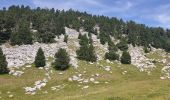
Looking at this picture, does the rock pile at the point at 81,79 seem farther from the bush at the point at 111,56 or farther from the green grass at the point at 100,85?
the bush at the point at 111,56

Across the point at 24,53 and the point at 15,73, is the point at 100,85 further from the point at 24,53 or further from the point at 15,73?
the point at 24,53

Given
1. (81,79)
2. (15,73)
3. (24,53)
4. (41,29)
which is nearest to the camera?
(81,79)

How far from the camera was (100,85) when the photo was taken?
84.4 meters

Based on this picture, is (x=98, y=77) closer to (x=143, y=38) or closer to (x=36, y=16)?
(x=36, y=16)

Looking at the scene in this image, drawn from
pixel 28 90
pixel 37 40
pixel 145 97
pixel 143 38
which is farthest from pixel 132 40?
pixel 145 97

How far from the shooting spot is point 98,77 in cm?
9275

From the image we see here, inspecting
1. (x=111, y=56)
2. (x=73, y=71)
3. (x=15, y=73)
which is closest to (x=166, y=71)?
(x=111, y=56)

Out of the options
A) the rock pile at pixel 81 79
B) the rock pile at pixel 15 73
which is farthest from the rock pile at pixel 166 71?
the rock pile at pixel 15 73

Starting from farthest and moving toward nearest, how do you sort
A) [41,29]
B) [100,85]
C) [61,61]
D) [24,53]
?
[41,29] < [24,53] < [61,61] < [100,85]

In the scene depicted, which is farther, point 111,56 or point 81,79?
point 111,56

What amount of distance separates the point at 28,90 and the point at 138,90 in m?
28.7

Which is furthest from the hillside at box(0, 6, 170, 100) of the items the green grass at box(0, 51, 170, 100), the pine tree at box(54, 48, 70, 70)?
the pine tree at box(54, 48, 70, 70)

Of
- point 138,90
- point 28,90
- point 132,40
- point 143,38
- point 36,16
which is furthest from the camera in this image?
point 143,38

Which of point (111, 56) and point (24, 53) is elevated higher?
point (24, 53)
